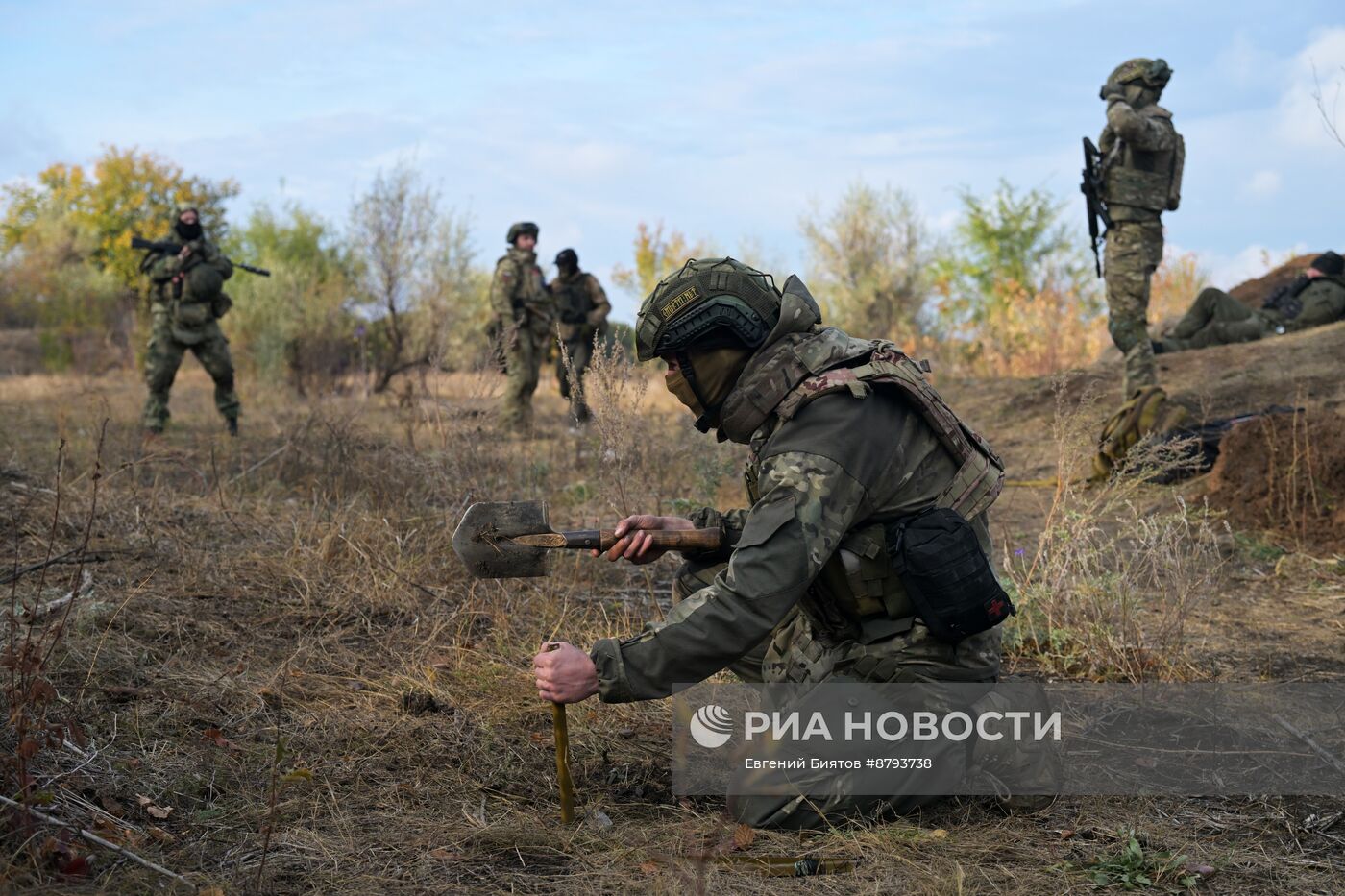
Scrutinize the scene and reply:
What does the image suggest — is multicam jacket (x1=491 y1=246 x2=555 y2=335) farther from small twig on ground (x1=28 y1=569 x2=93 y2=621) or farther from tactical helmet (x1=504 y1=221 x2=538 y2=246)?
small twig on ground (x1=28 y1=569 x2=93 y2=621)

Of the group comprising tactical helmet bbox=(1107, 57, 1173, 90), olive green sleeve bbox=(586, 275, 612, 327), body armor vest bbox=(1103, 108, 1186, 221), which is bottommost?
olive green sleeve bbox=(586, 275, 612, 327)

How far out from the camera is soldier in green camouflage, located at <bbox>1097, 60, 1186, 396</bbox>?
901 cm

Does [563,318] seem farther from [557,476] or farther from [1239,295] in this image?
[1239,295]

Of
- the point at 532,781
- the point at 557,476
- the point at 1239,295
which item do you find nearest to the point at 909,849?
the point at 532,781

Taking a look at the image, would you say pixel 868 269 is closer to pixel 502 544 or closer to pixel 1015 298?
pixel 1015 298

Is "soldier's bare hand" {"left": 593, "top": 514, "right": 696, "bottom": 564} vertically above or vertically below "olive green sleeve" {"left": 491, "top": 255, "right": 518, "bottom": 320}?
below

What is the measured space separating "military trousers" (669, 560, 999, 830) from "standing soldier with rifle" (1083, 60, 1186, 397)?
654 centimetres

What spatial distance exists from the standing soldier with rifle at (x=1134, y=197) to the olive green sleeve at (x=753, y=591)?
6924 mm

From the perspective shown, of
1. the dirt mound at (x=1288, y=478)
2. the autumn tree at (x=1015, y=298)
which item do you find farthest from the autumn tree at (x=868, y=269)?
the dirt mound at (x=1288, y=478)

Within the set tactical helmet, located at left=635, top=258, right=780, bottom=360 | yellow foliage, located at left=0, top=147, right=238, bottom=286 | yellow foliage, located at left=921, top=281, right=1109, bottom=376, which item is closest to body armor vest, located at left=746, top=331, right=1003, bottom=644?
tactical helmet, located at left=635, top=258, right=780, bottom=360

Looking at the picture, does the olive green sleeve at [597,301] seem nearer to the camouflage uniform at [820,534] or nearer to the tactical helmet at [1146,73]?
the tactical helmet at [1146,73]

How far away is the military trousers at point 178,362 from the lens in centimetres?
1039

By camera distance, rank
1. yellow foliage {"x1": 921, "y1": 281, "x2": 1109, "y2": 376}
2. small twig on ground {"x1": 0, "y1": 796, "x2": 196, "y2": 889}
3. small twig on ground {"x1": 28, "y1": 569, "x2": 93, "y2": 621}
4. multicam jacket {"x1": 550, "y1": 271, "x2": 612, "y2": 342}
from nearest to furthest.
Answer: small twig on ground {"x1": 0, "y1": 796, "x2": 196, "y2": 889}, small twig on ground {"x1": 28, "y1": 569, "x2": 93, "y2": 621}, multicam jacket {"x1": 550, "y1": 271, "x2": 612, "y2": 342}, yellow foliage {"x1": 921, "y1": 281, "x2": 1109, "y2": 376}

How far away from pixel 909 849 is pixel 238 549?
12.0ft
